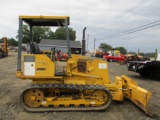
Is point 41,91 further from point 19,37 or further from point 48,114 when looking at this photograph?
point 19,37

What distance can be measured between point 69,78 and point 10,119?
217cm

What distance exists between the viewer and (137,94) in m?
7.23

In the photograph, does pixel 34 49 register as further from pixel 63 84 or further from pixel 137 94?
pixel 137 94

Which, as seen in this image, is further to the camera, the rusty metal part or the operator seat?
the operator seat

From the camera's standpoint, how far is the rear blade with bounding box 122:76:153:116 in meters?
6.67

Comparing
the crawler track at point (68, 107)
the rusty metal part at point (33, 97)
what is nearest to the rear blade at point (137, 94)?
the crawler track at point (68, 107)

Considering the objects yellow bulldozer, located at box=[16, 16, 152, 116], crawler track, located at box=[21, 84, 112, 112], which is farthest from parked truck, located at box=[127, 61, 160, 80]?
crawler track, located at box=[21, 84, 112, 112]

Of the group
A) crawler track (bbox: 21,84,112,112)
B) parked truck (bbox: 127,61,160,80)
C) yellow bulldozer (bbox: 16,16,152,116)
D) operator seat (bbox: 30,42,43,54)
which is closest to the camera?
crawler track (bbox: 21,84,112,112)

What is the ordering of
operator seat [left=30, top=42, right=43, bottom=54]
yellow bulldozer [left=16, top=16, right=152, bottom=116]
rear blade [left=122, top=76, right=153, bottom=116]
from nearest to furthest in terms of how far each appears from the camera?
1. rear blade [left=122, top=76, right=153, bottom=116]
2. yellow bulldozer [left=16, top=16, right=152, bottom=116]
3. operator seat [left=30, top=42, right=43, bottom=54]

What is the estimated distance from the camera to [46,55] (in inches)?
276

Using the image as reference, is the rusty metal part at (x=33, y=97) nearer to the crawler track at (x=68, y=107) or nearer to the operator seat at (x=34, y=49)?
the crawler track at (x=68, y=107)

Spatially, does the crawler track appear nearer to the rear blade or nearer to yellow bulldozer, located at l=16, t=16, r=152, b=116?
yellow bulldozer, located at l=16, t=16, r=152, b=116

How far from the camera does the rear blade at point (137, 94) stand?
263 inches

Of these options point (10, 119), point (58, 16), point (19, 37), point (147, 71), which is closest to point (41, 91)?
point (10, 119)
